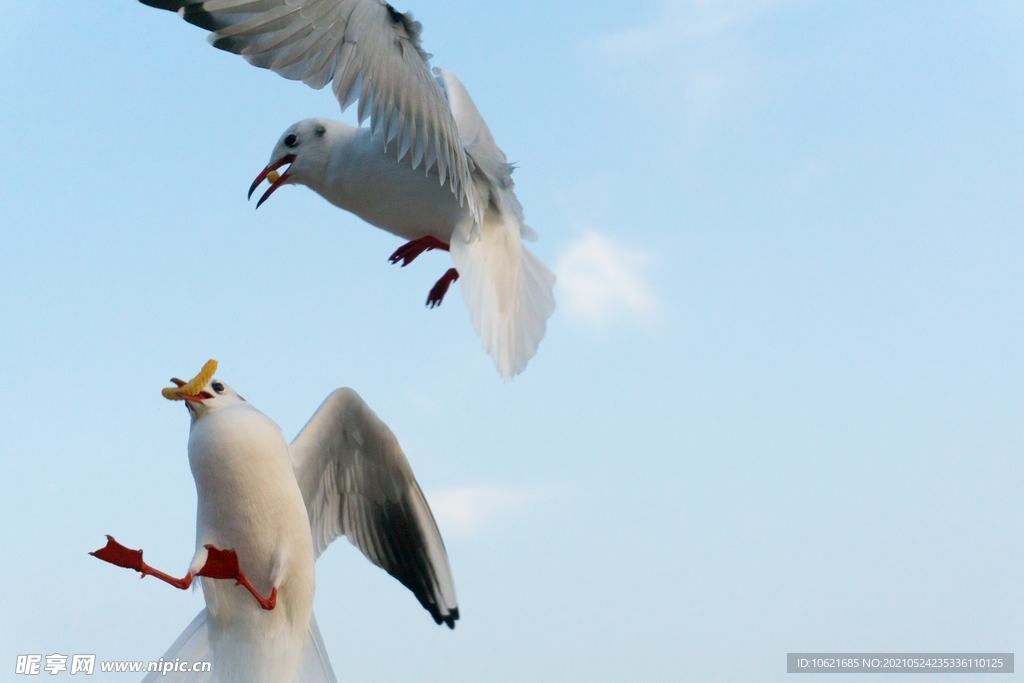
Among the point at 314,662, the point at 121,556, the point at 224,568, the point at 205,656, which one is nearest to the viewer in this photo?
the point at 121,556

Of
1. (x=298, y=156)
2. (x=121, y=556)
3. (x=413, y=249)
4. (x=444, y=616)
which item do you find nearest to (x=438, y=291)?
(x=413, y=249)

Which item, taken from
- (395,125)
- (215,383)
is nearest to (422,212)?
(395,125)

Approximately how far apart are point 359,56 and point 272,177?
24.8 inches

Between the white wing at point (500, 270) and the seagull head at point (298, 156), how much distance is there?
1.40ft

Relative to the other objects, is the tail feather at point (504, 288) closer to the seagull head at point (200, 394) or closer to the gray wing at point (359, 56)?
the gray wing at point (359, 56)

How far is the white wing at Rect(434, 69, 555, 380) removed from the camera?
10.9 feet

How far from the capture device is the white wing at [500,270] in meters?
3.31

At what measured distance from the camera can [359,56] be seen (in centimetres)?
297

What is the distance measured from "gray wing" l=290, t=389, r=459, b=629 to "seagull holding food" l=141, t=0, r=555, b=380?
17.9 inches

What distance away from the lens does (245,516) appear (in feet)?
9.06

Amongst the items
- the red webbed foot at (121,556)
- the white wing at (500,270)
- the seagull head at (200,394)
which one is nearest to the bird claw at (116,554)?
the red webbed foot at (121,556)

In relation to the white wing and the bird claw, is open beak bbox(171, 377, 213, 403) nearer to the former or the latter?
the bird claw

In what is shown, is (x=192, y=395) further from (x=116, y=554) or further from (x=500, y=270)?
(x=500, y=270)

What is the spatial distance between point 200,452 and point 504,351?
0.95 metres
